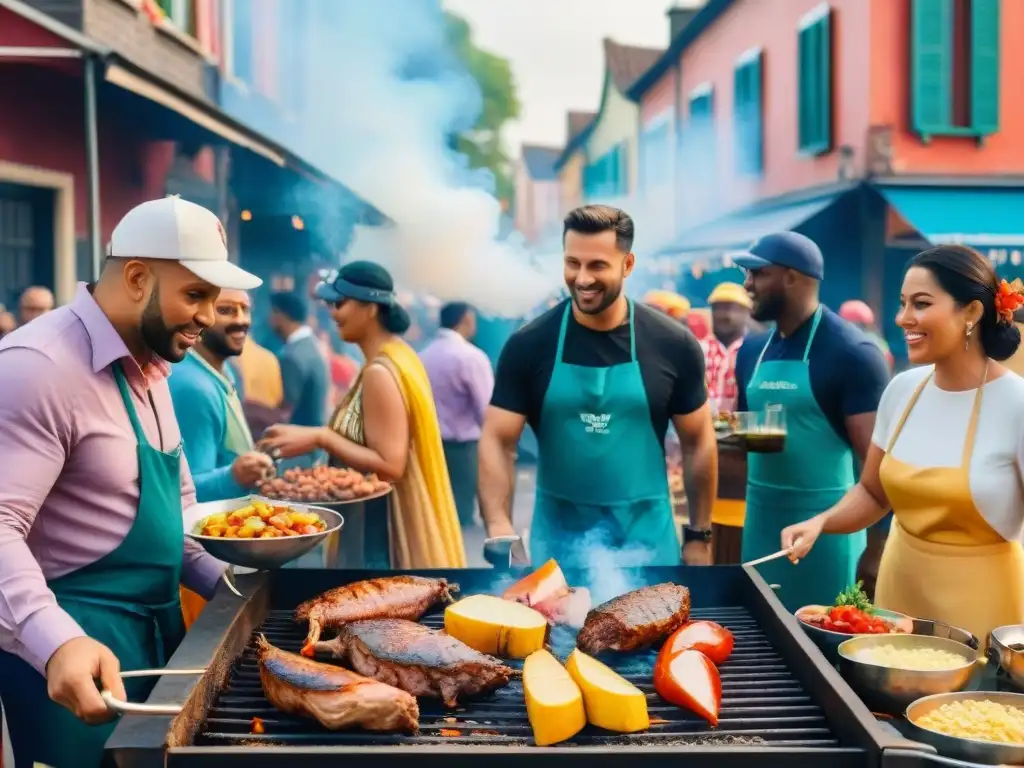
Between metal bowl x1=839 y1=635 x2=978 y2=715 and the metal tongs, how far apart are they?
108cm

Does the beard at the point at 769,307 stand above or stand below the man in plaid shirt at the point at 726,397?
above

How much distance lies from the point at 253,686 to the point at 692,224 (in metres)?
22.7

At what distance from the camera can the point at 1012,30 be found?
13422 millimetres

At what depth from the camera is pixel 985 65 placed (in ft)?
43.9

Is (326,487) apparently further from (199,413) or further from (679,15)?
(679,15)

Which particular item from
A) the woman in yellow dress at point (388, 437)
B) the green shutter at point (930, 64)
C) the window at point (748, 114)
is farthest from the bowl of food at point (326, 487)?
the window at point (748, 114)

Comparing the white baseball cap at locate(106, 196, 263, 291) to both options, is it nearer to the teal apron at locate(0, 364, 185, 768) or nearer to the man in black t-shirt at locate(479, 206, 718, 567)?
the teal apron at locate(0, 364, 185, 768)

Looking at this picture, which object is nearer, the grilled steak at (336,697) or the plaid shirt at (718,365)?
the grilled steak at (336,697)

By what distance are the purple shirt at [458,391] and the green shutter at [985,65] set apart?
8409 mm

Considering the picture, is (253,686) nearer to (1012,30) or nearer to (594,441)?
(594,441)

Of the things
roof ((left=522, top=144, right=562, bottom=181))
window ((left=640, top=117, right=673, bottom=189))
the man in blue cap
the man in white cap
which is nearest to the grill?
the man in white cap

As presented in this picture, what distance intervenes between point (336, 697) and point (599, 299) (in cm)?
215

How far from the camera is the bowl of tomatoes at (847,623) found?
9.16 feet

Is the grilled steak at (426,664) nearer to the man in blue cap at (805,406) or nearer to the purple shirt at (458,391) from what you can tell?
the man in blue cap at (805,406)
